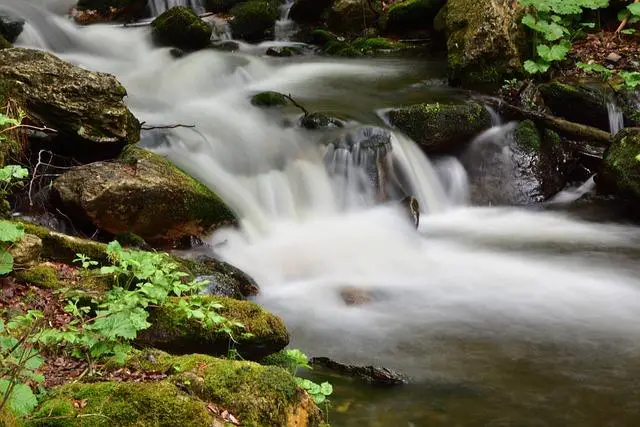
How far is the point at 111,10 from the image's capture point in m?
15.5

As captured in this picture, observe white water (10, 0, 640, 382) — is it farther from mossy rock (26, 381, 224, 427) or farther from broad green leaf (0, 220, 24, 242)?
broad green leaf (0, 220, 24, 242)

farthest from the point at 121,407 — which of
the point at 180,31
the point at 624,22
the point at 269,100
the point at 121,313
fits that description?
the point at 624,22

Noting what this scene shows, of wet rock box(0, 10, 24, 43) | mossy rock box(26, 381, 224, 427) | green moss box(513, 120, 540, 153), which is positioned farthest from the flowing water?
wet rock box(0, 10, 24, 43)

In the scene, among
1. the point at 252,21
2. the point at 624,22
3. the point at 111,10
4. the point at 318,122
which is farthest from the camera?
the point at 111,10

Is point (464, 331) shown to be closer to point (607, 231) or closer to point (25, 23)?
point (607, 231)

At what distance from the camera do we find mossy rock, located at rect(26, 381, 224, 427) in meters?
→ 2.33

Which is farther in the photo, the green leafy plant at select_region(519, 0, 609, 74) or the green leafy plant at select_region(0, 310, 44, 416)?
the green leafy plant at select_region(519, 0, 609, 74)

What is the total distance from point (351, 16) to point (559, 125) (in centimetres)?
702

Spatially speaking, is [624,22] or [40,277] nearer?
[40,277]

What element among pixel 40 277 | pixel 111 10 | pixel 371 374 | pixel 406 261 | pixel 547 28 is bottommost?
pixel 406 261

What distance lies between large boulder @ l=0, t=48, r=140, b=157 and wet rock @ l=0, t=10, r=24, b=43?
6075 mm

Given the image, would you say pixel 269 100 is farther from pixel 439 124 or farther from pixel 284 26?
pixel 284 26

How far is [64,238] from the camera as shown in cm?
470

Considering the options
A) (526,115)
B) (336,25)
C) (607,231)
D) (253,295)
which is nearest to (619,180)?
(607,231)
